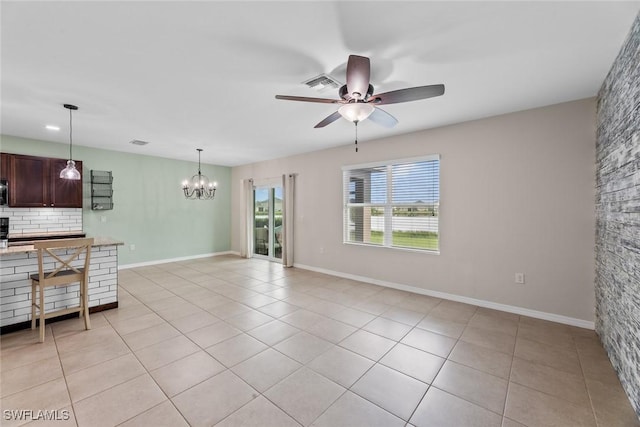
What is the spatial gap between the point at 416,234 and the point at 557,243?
5.72 ft

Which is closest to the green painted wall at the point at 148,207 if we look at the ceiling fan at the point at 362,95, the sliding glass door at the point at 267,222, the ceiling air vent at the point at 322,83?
the sliding glass door at the point at 267,222

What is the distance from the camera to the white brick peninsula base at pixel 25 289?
2914 mm

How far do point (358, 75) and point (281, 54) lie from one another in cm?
73

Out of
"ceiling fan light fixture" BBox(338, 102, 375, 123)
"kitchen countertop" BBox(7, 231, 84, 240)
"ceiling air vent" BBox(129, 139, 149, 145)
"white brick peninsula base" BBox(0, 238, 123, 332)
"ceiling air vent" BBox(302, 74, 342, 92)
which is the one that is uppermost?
"ceiling air vent" BBox(129, 139, 149, 145)

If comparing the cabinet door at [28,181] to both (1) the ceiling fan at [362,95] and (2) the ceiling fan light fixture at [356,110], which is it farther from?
(2) the ceiling fan light fixture at [356,110]

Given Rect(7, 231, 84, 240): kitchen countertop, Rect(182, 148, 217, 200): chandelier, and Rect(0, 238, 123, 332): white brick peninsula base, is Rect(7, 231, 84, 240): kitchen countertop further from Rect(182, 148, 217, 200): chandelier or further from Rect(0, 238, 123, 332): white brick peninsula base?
Rect(182, 148, 217, 200): chandelier

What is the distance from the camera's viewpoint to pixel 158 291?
4363mm

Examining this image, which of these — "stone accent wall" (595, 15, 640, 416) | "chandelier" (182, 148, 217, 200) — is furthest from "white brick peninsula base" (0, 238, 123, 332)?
"stone accent wall" (595, 15, 640, 416)

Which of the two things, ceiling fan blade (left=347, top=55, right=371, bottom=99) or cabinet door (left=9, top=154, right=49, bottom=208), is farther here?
cabinet door (left=9, top=154, right=49, bottom=208)

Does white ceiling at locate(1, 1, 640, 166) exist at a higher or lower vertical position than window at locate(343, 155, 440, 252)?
higher

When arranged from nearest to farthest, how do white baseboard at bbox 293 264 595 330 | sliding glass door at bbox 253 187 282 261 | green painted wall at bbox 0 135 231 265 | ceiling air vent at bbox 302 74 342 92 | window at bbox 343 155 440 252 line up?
ceiling air vent at bbox 302 74 342 92 < white baseboard at bbox 293 264 595 330 < window at bbox 343 155 440 252 < green painted wall at bbox 0 135 231 265 < sliding glass door at bbox 253 187 282 261

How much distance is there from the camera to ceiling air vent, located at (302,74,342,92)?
2.52 metres

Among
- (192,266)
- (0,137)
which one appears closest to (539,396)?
(192,266)

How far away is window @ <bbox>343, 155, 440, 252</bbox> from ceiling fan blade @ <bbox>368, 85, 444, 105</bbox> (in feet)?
7.06
